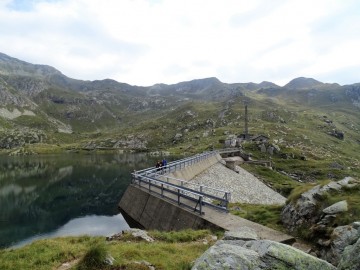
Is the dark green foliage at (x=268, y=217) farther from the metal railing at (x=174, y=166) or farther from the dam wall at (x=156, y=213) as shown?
the metal railing at (x=174, y=166)

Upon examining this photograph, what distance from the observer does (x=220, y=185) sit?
193 ft

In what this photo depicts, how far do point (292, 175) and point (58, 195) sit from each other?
64.9 meters

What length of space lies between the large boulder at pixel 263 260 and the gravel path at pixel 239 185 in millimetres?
42314

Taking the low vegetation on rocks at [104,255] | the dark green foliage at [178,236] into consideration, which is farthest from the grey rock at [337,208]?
the dark green foliage at [178,236]

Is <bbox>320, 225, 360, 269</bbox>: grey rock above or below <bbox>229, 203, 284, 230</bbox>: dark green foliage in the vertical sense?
above

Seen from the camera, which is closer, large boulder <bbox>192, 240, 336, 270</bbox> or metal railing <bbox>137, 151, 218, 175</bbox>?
large boulder <bbox>192, 240, 336, 270</bbox>

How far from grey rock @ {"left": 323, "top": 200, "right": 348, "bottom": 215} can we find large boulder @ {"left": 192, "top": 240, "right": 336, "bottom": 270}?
937 cm

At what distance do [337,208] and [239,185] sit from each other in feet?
153

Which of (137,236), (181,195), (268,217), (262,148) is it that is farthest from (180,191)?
(262,148)

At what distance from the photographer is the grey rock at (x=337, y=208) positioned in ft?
52.2

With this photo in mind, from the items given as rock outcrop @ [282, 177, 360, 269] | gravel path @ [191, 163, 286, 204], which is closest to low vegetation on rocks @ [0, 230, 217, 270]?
rock outcrop @ [282, 177, 360, 269]

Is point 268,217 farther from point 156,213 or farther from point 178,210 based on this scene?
point 156,213

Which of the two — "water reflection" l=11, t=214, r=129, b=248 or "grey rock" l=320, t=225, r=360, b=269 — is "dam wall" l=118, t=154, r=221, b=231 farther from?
"grey rock" l=320, t=225, r=360, b=269

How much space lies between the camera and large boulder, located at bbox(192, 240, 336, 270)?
7.70m
